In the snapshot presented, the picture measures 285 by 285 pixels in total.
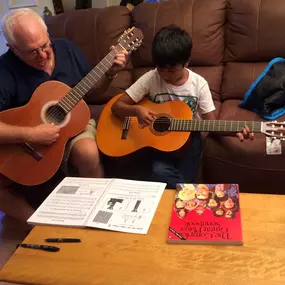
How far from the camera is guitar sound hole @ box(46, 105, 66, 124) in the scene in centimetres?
171

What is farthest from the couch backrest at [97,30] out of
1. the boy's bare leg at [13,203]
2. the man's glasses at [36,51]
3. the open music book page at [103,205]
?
the open music book page at [103,205]

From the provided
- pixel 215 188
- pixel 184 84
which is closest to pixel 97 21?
pixel 184 84

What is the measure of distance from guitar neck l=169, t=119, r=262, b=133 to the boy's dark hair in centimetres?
26

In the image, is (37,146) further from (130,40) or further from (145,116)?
(130,40)

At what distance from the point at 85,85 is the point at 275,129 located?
35.0 inches

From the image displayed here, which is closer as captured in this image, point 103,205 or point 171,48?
point 103,205

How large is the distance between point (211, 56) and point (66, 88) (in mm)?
879

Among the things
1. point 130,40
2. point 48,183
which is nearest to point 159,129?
point 130,40

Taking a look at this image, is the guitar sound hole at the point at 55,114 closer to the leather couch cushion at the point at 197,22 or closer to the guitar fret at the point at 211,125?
the guitar fret at the point at 211,125

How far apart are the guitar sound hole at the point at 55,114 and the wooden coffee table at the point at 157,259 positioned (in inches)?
25.4

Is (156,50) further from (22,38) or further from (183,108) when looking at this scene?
(22,38)

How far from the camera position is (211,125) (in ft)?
5.16

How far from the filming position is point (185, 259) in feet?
3.41

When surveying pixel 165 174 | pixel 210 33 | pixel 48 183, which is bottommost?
pixel 48 183
